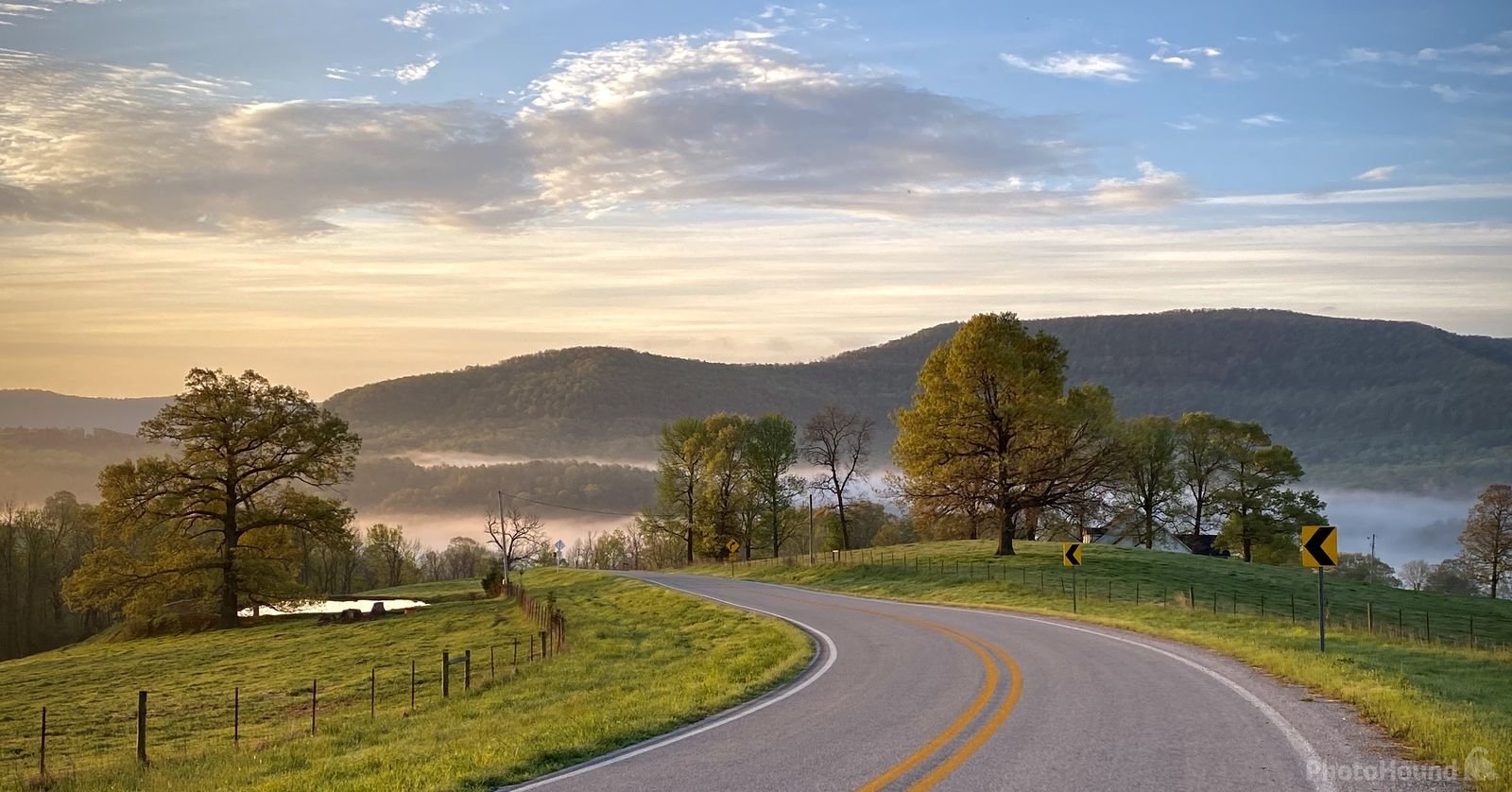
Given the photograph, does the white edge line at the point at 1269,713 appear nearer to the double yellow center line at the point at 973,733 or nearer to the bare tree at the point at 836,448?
the double yellow center line at the point at 973,733

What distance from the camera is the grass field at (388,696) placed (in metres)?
13.4

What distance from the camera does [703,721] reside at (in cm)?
1430

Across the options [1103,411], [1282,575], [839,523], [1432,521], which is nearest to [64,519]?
[839,523]

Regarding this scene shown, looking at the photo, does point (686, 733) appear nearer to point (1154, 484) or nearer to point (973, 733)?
point (973, 733)

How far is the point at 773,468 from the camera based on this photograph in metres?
92.8

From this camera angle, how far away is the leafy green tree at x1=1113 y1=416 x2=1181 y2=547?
80.7 metres

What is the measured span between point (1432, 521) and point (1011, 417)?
178 m

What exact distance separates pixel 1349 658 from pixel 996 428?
1412 inches

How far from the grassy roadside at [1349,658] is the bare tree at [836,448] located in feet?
102

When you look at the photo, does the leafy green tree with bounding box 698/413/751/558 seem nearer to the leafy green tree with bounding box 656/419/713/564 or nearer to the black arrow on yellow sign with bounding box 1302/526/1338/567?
the leafy green tree with bounding box 656/419/713/564

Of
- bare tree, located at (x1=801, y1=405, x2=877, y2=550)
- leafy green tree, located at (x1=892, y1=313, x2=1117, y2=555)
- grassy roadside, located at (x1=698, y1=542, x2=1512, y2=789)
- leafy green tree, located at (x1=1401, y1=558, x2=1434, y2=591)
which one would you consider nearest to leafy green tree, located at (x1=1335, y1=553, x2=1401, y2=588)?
leafy green tree, located at (x1=1401, y1=558, x2=1434, y2=591)

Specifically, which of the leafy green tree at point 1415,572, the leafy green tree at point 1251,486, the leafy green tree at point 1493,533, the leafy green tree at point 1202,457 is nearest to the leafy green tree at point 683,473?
the leafy green tree at point 1202,457

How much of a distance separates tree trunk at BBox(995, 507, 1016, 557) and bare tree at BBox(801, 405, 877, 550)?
→ 84.2 feet

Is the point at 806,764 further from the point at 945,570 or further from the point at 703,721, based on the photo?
the point at 945,570
